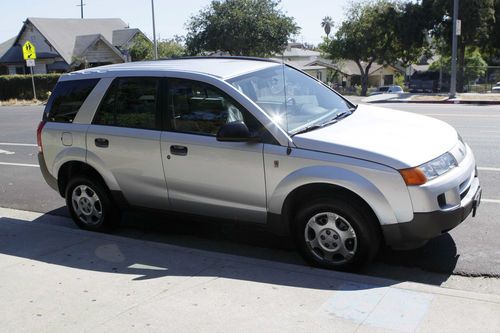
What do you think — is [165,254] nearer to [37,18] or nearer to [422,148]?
[422,148]

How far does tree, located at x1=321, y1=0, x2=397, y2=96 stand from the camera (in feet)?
166

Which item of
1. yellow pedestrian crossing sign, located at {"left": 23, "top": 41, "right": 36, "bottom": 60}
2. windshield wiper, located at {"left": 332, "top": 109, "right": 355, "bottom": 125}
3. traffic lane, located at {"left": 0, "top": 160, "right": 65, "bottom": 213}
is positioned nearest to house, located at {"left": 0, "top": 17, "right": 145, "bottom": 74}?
yellow pedestrian crossing sign, located at {"left": 23, "top": 41, "right": 36, "bottom": 60}

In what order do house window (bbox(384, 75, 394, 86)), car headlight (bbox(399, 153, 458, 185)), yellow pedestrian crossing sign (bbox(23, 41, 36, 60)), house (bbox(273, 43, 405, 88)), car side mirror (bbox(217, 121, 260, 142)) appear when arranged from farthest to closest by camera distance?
1. house window (bbox(384, 75, 394, 86))
2. house (bbox(273, 43, 405, 88))
3. yellow pedestrian crossing sign (bbox(23, 41, 36, 60))
4. car side mirror (bbox(217, 121, 260, 142))
5. car headlight (bbox(399, 153, 458, 185))

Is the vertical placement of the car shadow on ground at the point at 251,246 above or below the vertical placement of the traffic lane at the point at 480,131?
below

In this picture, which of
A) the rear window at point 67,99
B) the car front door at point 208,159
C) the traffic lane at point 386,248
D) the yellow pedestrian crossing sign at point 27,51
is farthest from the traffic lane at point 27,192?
the yellow pedestrian crossing sign at point 27,51

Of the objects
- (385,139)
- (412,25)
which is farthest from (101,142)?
(412,25)

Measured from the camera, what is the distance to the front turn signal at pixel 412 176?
4.12 m

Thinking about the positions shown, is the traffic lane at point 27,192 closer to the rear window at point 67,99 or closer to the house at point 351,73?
the rear window at point 67,99

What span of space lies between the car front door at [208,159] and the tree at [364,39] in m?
44.8

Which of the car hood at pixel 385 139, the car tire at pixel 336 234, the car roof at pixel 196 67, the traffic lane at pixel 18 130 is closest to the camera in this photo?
the car hood at pixel 385 139

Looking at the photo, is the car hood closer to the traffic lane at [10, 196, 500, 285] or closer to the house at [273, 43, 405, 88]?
the traffic lane at [10, 196, 500, 285]

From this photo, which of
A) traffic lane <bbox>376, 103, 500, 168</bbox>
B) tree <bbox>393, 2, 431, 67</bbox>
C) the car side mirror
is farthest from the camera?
tree <bbox>393, 2, 431, 67</bbox>

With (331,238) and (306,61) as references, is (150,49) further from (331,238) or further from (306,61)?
(331,238)

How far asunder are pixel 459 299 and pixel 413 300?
319mm
